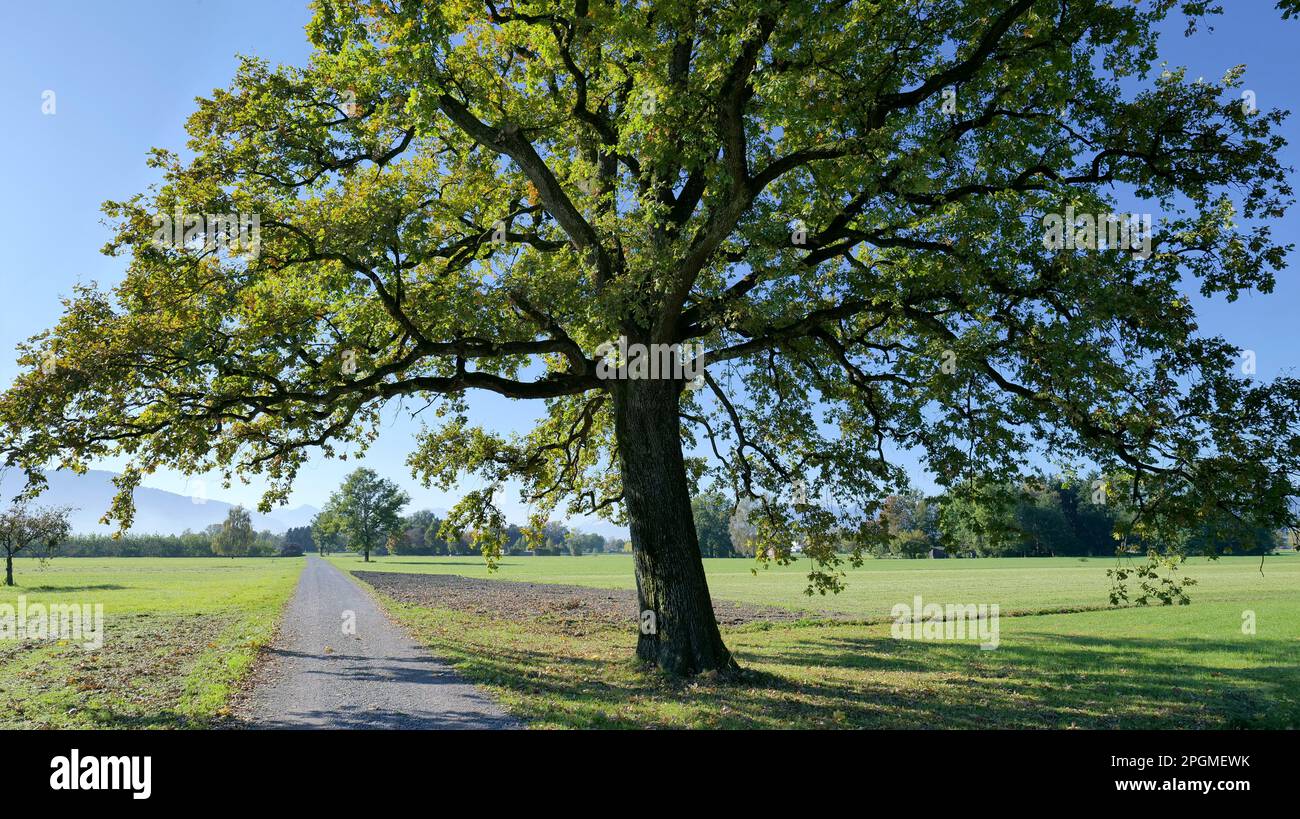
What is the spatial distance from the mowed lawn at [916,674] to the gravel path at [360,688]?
2.04 ft

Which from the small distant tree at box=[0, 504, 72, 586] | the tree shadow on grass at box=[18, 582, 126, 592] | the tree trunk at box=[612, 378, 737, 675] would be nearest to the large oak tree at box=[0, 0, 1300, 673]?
the tree trunk at box=[612, 378, 737, 675]

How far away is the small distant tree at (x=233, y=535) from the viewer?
395 ft

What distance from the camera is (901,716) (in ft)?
32.6

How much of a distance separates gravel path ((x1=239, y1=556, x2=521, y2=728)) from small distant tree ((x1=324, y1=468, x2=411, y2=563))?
85.2m

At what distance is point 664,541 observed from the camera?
12711 mm

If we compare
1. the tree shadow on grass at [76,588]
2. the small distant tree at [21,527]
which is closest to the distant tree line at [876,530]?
the tree shadow on grass at [76,588]

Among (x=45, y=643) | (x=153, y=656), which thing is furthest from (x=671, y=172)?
(x=45, y=643)

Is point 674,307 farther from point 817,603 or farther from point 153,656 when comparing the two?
point 817,603

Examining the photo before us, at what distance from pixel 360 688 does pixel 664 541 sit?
18.6ft

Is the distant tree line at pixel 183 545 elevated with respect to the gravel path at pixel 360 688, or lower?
lower

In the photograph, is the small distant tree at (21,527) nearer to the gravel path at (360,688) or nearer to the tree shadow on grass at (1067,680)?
the gravel path at (360,688)

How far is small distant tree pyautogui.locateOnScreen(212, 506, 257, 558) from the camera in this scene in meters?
120

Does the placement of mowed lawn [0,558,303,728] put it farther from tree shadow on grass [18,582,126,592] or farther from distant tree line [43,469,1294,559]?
tree shadow on grass [18,582,126,592]
